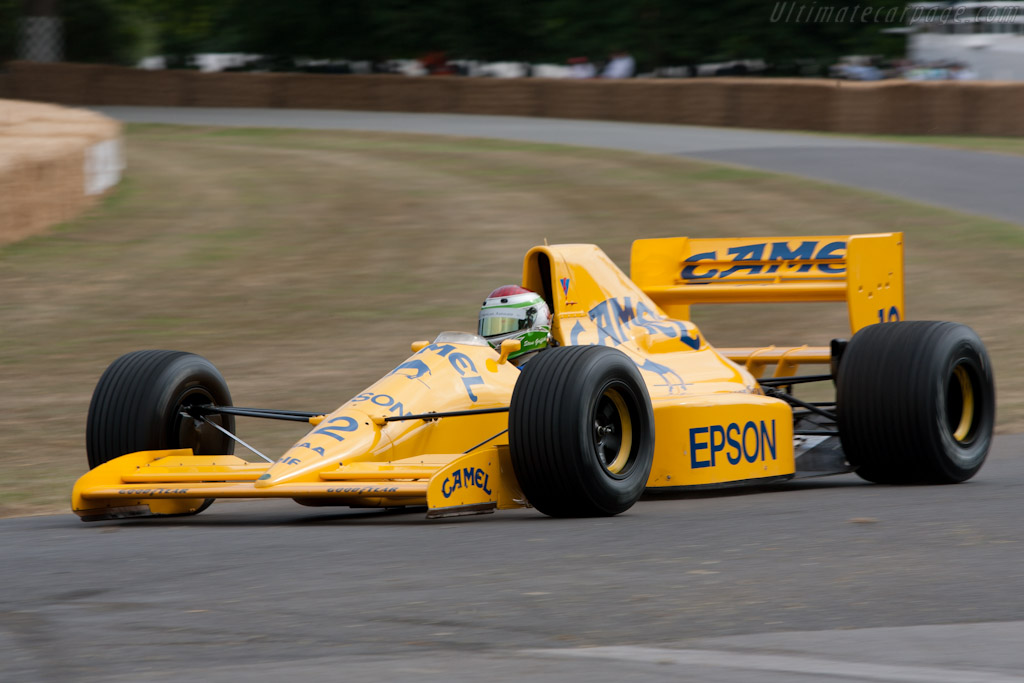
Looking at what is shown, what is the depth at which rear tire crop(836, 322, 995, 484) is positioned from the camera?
748cm

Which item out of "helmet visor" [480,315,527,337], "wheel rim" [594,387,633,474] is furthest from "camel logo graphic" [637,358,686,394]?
"wheel rim" [594,387,633,474]

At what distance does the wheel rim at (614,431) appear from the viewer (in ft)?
21.9

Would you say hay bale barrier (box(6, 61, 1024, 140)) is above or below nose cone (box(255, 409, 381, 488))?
above

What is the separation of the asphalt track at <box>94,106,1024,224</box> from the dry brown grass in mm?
1154

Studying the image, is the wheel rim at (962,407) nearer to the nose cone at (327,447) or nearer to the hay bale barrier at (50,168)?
the nose cone at (327,447)

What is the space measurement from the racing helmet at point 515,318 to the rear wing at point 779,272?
5.93ft

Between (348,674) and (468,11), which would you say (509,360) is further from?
(468,11)

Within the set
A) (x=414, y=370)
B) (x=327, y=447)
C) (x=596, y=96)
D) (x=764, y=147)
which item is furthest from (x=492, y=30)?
(x=327, y=447)

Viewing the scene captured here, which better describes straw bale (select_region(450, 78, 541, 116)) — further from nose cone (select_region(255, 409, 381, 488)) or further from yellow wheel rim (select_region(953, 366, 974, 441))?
nose cone (select_region(255, 409, 381, 488))

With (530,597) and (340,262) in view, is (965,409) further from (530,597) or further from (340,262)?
(340,262)

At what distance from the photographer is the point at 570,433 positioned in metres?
6.18

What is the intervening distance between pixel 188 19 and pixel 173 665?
47035 mm

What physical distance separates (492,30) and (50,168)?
92.0 feet

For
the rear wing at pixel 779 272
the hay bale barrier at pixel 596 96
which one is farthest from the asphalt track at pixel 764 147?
the rear wing at pixel 779 272
